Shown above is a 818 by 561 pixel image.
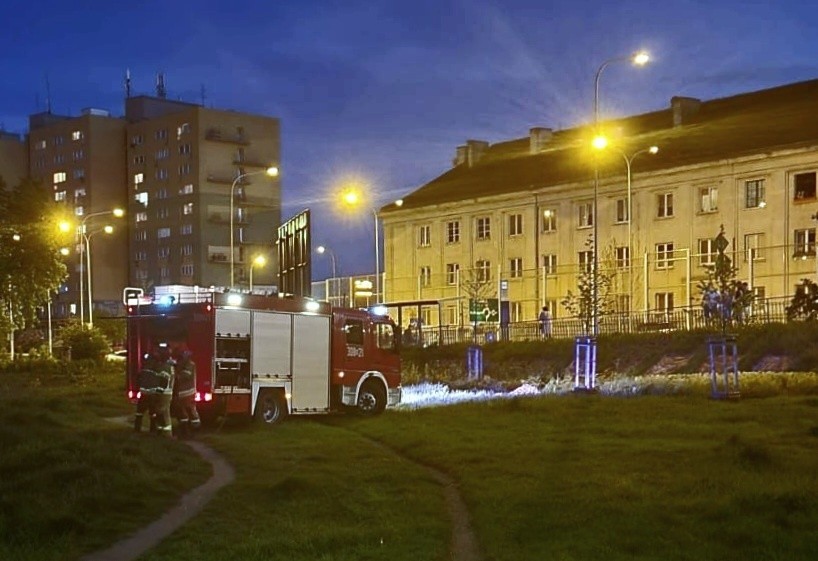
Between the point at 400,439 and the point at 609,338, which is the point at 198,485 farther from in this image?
the point at 609,338

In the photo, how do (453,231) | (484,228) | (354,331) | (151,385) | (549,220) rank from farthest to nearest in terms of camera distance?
(453,231) < (484,228) < (549,220) < (354,331) < (151,385)

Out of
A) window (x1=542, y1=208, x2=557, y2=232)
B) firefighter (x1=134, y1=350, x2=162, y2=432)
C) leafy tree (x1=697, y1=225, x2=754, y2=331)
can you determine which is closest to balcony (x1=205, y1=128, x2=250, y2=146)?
window (x1=542, y1=208, x2=557, y2=232)

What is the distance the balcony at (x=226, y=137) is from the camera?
105 meters

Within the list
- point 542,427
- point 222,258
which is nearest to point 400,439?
point 542,427

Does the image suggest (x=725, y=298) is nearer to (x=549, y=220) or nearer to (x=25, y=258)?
(x=25, y=258)

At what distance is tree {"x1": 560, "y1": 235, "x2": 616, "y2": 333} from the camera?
4328 centimetres

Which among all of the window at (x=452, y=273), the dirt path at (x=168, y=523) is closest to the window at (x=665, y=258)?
the window at (x=452, y=273)

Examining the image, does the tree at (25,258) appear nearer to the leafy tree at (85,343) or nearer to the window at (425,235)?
the leafy tree at (85,343)

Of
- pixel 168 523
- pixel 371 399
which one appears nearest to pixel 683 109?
pixel 371 399

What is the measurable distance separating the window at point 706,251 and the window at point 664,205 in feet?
8.88

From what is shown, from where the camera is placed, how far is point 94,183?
111250 millimetres

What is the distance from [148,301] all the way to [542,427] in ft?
27.0

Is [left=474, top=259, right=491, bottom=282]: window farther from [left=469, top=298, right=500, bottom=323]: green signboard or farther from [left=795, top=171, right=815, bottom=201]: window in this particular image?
[left=795, top=171, right=815, bottom=201]: window

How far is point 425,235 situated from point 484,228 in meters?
5.21
